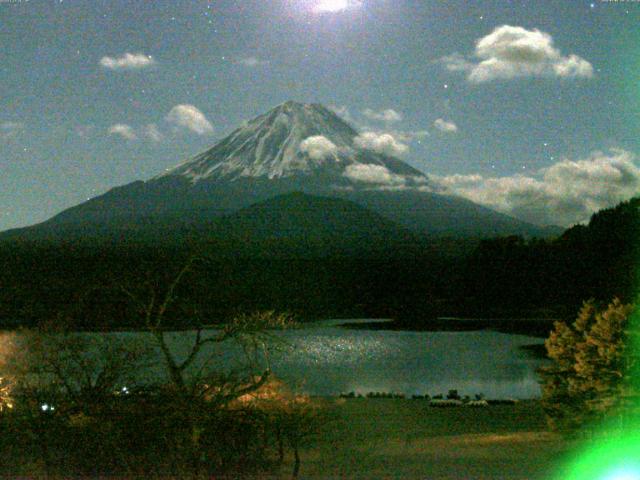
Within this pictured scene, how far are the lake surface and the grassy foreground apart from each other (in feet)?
9.32

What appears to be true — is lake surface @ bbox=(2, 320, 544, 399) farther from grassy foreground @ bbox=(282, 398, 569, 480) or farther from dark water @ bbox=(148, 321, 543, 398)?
grassy foreground @ bbox=(282, 398, 569, 480)

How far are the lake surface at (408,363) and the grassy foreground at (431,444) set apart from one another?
2.84 metres

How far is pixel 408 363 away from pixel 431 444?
21.5 meters

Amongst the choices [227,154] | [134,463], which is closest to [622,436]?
[134,463]

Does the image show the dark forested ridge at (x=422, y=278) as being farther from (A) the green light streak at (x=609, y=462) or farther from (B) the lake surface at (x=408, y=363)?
(A) the green light streak at (x=609, y=462)

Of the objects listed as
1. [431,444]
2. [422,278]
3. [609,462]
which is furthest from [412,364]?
[422,278]

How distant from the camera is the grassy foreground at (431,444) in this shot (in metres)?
11.7

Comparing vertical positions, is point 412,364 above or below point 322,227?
below

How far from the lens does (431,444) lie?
50.4 ft

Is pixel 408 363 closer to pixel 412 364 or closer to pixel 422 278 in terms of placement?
pixel 412 364

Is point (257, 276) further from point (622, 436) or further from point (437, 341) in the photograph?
point (622, 436)

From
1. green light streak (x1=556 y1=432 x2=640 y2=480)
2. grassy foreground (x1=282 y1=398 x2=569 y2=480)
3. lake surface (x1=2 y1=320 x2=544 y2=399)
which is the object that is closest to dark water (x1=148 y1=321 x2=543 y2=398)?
lake surface (x1=2 y1=320 x2=544 y2=399)

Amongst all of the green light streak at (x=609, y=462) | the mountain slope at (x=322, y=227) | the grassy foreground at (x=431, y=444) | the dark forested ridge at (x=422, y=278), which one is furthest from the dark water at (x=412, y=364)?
the mountain slope at (x=322, y=227)

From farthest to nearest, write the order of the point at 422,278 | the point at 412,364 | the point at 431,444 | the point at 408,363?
the point at 422,278
the point at 408,363
the point at 412,364
the point at 431,444
